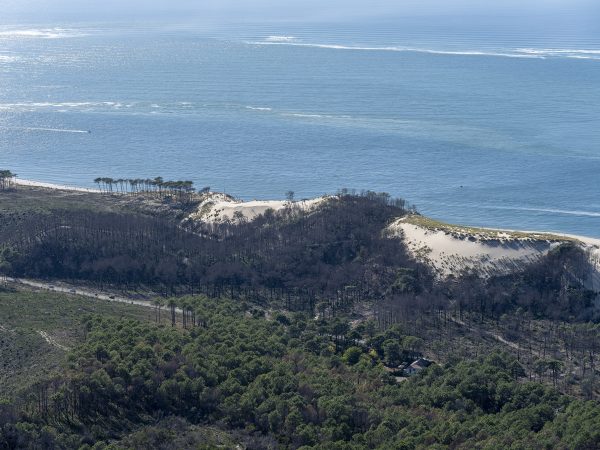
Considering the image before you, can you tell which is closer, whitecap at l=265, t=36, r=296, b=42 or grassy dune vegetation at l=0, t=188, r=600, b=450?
grassy dune vegetation at l=0, t=188, r=600, b=450

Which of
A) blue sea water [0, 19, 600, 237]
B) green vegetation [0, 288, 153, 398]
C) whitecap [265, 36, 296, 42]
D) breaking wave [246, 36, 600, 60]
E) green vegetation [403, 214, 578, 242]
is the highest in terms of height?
whitecap [265, 36, 296, 42]

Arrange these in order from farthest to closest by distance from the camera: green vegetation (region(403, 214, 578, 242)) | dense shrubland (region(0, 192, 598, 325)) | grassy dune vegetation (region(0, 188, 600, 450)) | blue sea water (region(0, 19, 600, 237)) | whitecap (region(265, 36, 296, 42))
→ 1. whitecap (region(265, 36, 296, 42))
2. blue sea water (region(0, 19, 600, 237))
3. green vegetation (region(403, 214, 578, 242))
4. dense shrubland (region(0, 192, 598, 325))
5. grassy dune vegetation (region(0, 188, 600, 450))

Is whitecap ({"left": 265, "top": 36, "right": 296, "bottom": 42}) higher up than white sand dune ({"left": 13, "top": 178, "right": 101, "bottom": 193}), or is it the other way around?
whitecap ({"left": 265, "top": 36, "right": 296, "bottom": 42})

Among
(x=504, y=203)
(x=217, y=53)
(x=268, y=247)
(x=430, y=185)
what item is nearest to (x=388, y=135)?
(x=430, y=185)

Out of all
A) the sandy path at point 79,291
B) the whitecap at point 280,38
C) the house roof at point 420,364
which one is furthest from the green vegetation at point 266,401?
the whitecap at point 280,38

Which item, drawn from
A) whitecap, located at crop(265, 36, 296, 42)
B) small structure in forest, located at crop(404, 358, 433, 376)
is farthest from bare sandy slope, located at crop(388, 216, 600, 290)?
whitecap, located at crop(265, 36, 296, 42)

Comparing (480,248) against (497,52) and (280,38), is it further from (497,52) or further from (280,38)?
(280,38)

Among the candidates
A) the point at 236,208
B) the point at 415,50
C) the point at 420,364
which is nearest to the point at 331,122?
the point at 236,208

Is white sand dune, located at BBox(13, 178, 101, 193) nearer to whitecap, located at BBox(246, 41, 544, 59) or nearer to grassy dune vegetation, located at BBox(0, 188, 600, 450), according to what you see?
grassy dune vegetation, located at BBox(0, 188, 600, 450)
